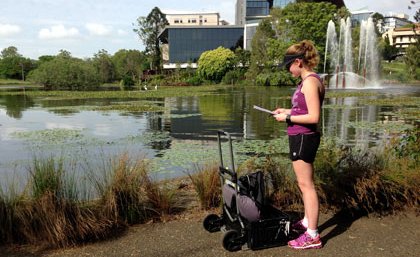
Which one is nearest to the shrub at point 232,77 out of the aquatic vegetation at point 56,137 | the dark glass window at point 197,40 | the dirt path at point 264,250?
the dark glass window at point 197,40

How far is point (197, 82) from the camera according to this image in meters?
81.1

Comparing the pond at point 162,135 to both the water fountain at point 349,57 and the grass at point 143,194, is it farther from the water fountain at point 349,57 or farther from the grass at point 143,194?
the water fountain at point 349,57

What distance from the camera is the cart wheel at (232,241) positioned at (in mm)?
3904

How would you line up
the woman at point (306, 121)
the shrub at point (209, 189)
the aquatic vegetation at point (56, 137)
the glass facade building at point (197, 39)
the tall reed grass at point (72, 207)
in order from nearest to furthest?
the woman at point (306, 121) < the tall reed grass at point (72, 207) < the shrub at point (209, 189) < the aquatic vegetation at point (56, 137) < the glass facade building at point (197, 39)

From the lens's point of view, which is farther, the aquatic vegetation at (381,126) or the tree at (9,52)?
the tree at (9,52)

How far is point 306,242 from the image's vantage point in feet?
13.1

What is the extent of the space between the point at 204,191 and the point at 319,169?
1484 mm

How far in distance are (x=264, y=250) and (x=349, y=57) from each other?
58.5 metres

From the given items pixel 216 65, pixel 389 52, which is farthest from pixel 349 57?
pixel 389 52

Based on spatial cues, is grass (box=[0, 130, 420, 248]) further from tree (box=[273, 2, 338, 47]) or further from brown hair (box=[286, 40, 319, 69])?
tree (box=[273, 2, 338, 47])

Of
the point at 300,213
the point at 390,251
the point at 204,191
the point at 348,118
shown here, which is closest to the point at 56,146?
the point at 204,191

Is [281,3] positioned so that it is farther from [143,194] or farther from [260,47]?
[143,194]

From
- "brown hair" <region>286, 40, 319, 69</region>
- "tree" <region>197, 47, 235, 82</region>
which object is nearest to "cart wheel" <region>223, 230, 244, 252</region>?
"brown hair" <region>286, 40, 319, 69</region>

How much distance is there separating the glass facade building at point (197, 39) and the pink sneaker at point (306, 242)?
107502mm
